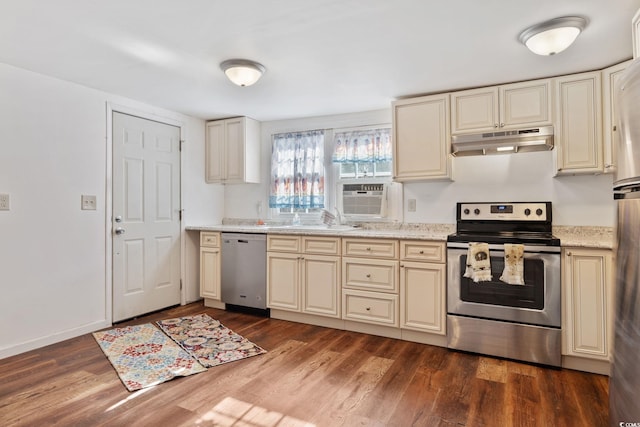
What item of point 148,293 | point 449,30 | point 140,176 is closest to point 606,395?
point 449,30

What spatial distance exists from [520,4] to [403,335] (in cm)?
247

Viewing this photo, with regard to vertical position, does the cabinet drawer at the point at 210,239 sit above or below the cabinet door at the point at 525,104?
below

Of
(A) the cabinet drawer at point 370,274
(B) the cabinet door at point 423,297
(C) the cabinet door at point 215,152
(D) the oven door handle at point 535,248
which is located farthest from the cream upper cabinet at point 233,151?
(D) the oven door handle at point 535,248

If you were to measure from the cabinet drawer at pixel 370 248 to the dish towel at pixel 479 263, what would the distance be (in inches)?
23.8

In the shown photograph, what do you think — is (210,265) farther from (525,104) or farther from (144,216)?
(525,104)

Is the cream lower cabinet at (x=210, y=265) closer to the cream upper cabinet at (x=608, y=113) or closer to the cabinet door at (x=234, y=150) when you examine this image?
the cabinet door at (x=234, y=150)

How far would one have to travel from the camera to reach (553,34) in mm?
2096

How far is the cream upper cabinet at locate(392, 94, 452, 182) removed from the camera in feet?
10.4

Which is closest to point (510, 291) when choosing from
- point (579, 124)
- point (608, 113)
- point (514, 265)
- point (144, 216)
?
point (514, 265)

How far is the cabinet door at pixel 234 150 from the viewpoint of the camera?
165 inches

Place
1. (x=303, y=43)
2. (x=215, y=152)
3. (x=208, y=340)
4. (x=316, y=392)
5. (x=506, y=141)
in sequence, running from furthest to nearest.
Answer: (x=215, y=152) → (x=208, y=340) → (x=506, y=141) → (x=303, y=43) → (x=316, y=392)

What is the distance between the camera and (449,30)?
7.15 ft

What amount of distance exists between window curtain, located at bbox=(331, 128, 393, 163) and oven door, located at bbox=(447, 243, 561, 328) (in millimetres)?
1335

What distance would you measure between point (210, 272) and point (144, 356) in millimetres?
1418
